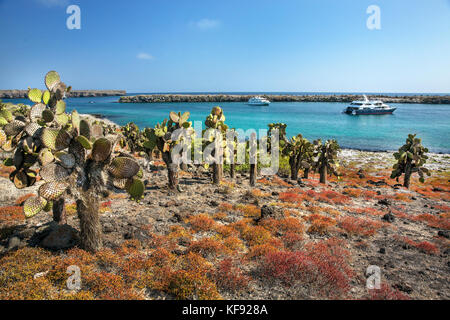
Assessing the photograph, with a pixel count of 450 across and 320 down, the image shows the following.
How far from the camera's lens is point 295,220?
9.82 meters

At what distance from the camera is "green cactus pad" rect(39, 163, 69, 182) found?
555 cm

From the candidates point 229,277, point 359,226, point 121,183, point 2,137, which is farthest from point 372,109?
point 2,137

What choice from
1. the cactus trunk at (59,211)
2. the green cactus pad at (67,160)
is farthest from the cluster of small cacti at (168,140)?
the green cactus pad at (67,160)

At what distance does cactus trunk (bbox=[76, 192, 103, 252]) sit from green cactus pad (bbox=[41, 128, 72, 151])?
1.36 metres

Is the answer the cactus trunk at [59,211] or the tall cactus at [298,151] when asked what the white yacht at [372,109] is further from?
the cactus trunk at [59,211]

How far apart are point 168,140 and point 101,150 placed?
6476mm

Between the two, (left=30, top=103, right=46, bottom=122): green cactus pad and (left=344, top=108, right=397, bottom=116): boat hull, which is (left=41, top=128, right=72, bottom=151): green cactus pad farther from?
(left=344, top=108, right=397, bottom=116): boat hull

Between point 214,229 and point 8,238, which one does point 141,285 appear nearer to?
point 214,229

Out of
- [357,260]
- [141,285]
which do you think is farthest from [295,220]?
[141,285]

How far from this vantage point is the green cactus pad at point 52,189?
17.9ft

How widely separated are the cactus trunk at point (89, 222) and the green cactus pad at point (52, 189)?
60 cm

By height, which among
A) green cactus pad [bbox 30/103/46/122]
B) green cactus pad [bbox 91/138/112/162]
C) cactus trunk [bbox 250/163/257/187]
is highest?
green cactus pad [bbox 30/103/46/122]

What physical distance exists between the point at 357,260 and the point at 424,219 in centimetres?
673

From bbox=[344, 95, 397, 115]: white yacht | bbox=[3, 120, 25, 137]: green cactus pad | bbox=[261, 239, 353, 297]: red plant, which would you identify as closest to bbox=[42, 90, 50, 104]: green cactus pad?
bbox=[3, 120, 25, 137]: green cactus pad
